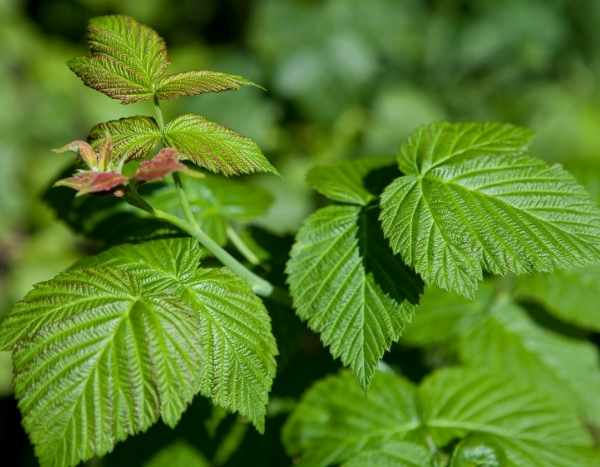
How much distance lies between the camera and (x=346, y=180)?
143cm

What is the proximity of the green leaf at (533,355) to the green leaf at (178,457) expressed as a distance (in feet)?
2.46

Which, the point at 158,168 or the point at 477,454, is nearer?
the point at 158,168

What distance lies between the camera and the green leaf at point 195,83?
1164 millimetres

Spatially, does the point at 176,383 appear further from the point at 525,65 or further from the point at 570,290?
the point at 525,65

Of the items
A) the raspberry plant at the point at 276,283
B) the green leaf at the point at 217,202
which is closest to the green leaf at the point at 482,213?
the raspberry plant at the point at 276,283

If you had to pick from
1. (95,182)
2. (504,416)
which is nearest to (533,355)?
(504,416)

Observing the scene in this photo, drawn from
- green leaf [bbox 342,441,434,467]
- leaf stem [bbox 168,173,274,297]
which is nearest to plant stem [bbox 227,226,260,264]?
leaf stem [bbox 168,173,274,297]

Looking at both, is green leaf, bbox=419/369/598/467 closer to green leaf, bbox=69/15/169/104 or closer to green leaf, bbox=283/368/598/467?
green leaf, bbox=283/368/598/467

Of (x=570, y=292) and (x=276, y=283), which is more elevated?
(x=570, y=292)

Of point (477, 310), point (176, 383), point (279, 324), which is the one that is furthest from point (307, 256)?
point (477, 310)

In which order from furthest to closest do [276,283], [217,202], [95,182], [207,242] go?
[217,202], [276,283], [207,242], [95,182]

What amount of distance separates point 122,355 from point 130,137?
367 millimetres

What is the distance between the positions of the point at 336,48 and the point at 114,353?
11.4ft

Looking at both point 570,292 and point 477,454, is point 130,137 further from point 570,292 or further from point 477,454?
point 570,292
